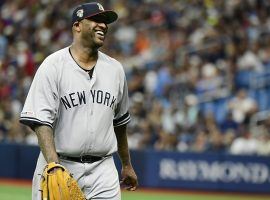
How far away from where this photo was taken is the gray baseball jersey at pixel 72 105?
511 centimetres

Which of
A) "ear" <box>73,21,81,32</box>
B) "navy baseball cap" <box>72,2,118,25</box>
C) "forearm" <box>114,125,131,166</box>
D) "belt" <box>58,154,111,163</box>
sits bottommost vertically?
"belt" <box>58,154,111,163</box>

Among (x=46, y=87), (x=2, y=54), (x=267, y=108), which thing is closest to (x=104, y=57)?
(x=46, y=87)

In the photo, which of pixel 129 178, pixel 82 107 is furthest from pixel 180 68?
pixel 82 107

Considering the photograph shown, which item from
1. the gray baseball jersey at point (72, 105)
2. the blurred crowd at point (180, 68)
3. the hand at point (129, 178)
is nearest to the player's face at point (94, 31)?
the gray baseball jersey at point (72, 105)

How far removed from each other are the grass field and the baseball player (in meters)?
7.43

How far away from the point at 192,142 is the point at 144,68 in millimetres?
2376

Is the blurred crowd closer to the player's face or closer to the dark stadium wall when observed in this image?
the dark stadium wall

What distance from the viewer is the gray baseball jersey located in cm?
511

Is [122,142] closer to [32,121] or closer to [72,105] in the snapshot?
[72,105]

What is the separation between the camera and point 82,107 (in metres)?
5.22

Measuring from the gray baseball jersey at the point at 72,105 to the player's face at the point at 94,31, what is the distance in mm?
177

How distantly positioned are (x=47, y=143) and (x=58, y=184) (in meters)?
0.31

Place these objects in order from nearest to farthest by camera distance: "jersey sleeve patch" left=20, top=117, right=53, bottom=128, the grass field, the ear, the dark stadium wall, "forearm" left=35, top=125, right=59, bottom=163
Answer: "forearm" left=35, top=125, right=59, bottom=163
"jersey sleeve patch" left=20, top=117, right=53, bottom=128
the ear
the grass field
the dark stadium wall

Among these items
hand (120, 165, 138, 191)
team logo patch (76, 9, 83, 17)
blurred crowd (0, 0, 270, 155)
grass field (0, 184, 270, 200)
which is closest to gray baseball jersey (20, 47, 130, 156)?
team logo patch (76, 9, 83, 17)
